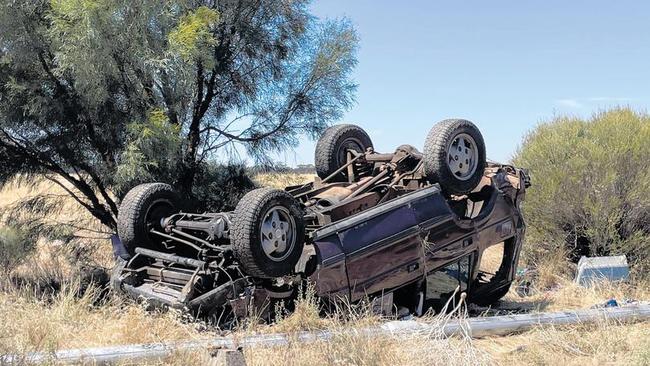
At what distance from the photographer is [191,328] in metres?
5.62

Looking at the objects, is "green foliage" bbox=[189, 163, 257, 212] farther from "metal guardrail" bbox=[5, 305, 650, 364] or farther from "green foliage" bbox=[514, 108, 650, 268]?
"metal guardrail" bbox=[5, 305, 650, 364]

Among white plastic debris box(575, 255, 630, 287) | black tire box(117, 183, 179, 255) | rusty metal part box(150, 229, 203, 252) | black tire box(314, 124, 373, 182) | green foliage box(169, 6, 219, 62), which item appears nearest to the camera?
rusty metal part box(150, 229, 203, 252)

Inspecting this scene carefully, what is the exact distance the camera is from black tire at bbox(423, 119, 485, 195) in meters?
6.92

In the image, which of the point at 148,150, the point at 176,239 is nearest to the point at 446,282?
the point at 176,239

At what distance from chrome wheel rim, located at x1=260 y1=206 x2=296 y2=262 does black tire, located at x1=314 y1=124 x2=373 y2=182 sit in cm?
244

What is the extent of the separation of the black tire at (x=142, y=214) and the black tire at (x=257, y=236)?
148cm

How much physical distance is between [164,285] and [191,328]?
33.8 inches

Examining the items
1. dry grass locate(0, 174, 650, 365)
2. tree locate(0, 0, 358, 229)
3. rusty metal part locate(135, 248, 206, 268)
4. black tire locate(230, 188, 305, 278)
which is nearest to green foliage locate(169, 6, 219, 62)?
tree locate(0, 0, 358, 229)

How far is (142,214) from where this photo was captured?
6707 millimetres

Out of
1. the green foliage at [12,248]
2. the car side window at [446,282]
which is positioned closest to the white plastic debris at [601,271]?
the car side window at [446,282]

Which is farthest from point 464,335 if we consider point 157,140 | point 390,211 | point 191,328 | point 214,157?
point 214,157

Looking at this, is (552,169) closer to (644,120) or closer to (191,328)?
(644,120)

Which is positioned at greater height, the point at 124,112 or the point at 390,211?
the point at 124,112

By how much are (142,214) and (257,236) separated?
172cm
